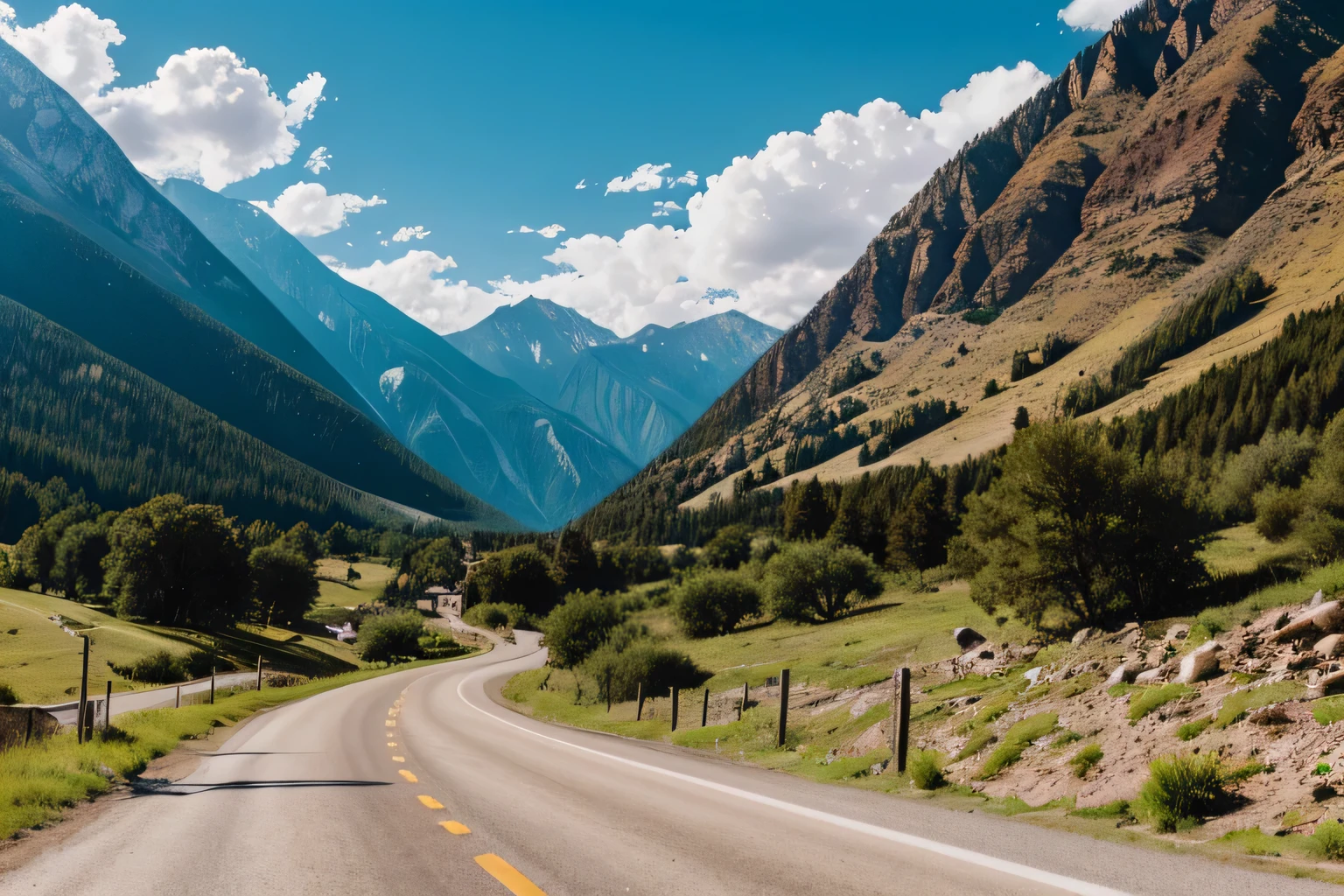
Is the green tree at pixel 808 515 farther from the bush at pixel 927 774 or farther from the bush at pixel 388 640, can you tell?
the bush at pixel 927 774

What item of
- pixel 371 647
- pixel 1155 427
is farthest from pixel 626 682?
pixel 1155 427

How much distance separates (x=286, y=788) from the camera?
11969 mm

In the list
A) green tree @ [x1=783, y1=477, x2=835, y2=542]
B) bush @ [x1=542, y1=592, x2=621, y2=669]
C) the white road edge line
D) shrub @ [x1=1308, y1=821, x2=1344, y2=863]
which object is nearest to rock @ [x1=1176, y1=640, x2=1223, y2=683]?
shrub @ [x1=1308, y1=821, x2=1344, y2=863]

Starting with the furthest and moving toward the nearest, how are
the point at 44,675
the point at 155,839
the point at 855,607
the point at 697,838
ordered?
the point at 855,607, the point at 44,675, the point at 155,839, the point at 697,838

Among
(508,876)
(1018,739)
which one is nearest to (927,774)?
(1018,739)

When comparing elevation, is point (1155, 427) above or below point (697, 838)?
above

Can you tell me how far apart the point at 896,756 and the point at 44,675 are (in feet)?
192

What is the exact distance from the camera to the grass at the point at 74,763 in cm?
932

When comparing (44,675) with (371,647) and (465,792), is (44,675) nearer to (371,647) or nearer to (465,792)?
(371,647)

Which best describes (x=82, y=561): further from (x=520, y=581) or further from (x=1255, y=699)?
(x=1255, y=699)

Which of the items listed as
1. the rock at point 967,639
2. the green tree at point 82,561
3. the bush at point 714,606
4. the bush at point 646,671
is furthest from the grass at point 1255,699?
the green tree at point 82,561

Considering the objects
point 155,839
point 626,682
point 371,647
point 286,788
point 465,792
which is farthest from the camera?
point 371,647

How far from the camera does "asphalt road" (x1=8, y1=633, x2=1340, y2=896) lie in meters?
6.10

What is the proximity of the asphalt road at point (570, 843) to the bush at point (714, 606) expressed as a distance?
55.0 metres
